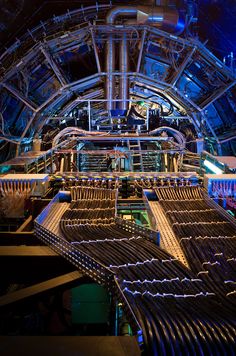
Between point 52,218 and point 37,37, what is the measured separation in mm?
7380

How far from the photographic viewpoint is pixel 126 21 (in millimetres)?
8742

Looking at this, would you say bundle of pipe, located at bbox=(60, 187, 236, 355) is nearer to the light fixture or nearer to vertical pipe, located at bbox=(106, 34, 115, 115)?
the light fixture

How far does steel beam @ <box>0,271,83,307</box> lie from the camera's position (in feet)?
6.73

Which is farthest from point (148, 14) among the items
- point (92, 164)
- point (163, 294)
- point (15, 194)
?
point (163, 294)

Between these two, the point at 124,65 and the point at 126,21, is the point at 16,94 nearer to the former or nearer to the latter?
the point at 124,65

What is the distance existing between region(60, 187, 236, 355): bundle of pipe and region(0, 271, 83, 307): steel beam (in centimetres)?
20

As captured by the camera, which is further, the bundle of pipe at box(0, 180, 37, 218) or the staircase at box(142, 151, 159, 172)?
the staircase at box(142, 151, 159, 172)

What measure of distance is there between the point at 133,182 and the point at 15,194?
1465mm

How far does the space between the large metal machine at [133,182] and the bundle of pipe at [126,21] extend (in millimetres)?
29

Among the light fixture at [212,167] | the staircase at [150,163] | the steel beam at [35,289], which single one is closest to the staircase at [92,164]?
the staircase at [150,163]

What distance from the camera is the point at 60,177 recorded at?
432cm

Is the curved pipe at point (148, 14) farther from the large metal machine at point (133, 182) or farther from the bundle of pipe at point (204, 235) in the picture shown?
the bundle of pipe at point (204, 235)

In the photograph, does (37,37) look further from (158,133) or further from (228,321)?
(228,321)

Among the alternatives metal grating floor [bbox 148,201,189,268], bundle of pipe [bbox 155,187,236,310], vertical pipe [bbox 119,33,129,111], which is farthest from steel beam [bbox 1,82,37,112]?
metal grating floor [bbox 148,201,189,268]
